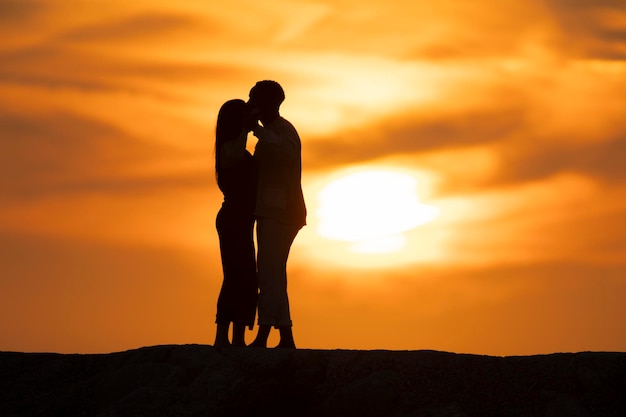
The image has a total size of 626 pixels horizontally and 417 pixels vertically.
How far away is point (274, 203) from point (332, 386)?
2.68m

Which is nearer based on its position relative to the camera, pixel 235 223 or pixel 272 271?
pixel 272 271

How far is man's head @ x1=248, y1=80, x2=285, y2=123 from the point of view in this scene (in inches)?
561

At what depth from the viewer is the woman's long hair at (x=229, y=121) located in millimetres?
14211

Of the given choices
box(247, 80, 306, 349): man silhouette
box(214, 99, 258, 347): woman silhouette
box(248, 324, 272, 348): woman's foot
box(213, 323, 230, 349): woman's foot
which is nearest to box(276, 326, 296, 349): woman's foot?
box(247, 80, 306, 349): man silhouette

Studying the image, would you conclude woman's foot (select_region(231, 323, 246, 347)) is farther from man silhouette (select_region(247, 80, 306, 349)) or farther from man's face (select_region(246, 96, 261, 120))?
man's face (select_region(246, 96, 261, 120))

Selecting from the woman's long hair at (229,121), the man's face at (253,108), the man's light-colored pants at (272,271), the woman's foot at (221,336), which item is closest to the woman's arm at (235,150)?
the woman's long hair at (229,121)

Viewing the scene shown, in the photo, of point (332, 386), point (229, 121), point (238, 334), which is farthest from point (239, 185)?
point (332, 386)

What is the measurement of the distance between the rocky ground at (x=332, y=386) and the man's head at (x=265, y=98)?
10.3ft

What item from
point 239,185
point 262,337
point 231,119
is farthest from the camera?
point 239,185

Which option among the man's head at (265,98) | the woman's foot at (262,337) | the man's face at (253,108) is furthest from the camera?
the man's head at (265,98)

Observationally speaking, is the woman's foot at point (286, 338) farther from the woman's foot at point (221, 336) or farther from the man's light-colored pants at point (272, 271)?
the woman's foot at point (221, 336)

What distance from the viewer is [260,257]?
558 inches

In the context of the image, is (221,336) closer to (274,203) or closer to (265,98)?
(274,203)

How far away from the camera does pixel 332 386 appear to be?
12594 millimetres
